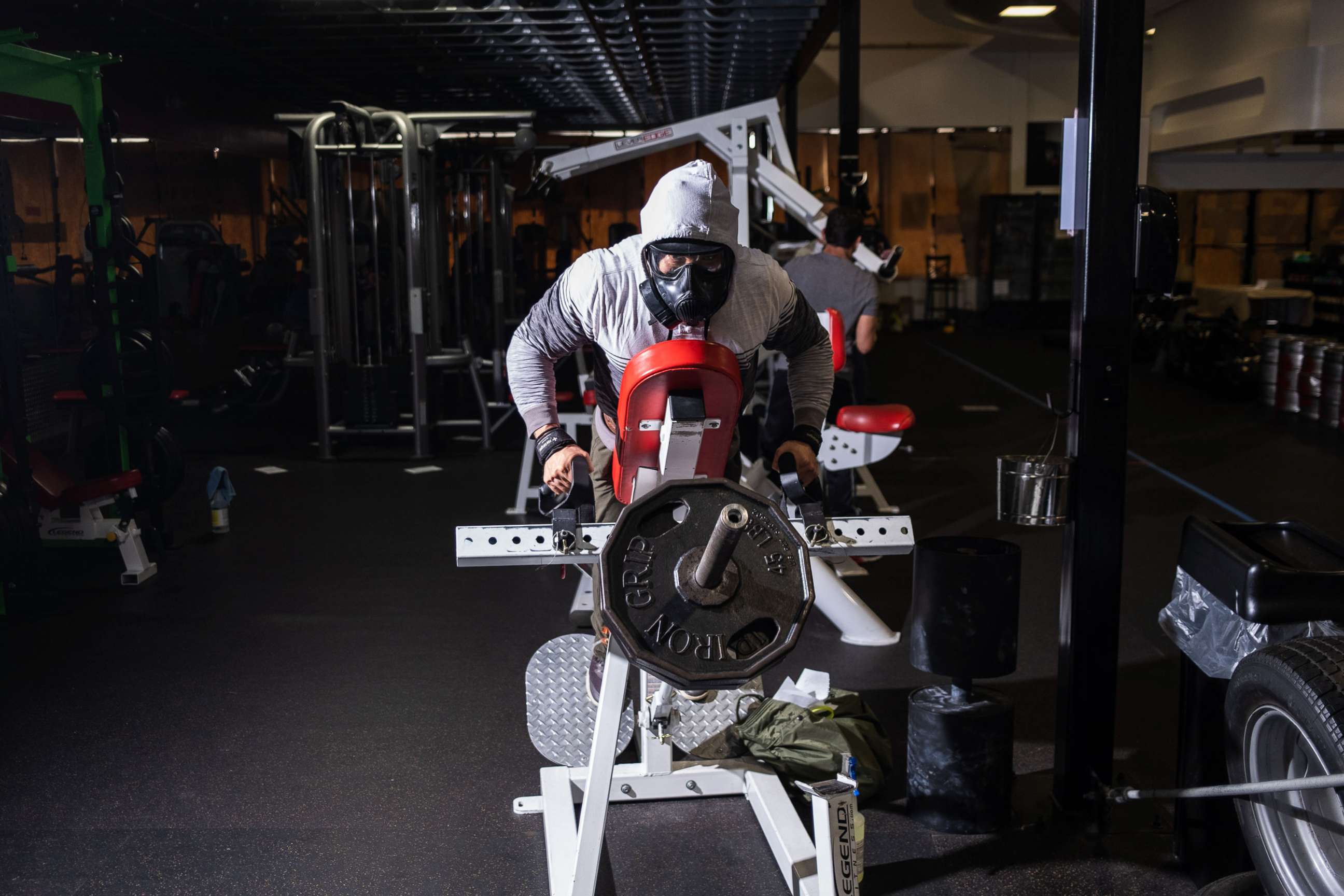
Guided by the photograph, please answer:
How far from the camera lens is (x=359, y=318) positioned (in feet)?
24.1

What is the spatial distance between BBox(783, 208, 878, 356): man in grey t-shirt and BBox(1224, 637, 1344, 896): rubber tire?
311cm

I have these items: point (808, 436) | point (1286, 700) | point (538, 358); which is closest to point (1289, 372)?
point (808, 436)

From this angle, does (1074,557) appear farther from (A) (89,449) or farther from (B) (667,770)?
(A) (89,449)

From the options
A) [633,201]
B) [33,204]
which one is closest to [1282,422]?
[33,204]

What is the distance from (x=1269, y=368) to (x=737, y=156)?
5.47 m

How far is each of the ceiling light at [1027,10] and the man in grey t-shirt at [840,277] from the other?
8149mm

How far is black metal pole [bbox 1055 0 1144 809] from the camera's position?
233cm

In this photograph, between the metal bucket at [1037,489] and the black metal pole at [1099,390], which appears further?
the metal bucket at [1037,489]

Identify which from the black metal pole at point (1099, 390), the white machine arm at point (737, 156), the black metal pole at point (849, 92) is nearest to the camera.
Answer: the black metal pole at point (1099, 390)

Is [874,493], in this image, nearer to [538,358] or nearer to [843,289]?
[843,289]

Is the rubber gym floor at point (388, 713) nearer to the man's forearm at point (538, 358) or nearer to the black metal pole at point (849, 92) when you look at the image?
the man's forearm at point (538, 358)

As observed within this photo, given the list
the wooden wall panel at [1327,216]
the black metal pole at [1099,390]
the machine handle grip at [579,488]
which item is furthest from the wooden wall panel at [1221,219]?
the machine handle grip at [579,488]

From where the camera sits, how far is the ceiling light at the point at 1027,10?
11.9 metres

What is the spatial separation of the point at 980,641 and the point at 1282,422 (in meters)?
6.57
